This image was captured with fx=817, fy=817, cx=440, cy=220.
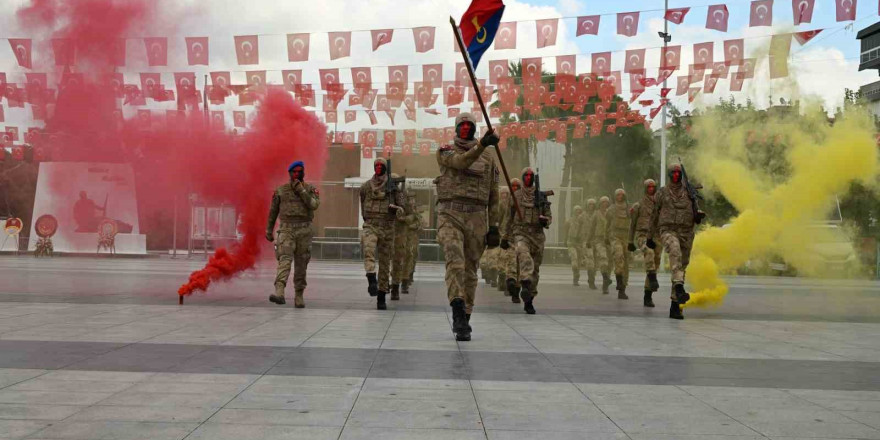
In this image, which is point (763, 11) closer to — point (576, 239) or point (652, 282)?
point (576, 239)

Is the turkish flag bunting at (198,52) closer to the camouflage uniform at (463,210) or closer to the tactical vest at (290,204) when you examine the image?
the tactical vest at (290,204)

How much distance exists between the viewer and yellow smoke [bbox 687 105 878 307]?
12.3 meters

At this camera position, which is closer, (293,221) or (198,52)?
(293,221)

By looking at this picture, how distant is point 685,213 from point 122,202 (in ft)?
46.7

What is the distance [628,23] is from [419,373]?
1256 centimetres

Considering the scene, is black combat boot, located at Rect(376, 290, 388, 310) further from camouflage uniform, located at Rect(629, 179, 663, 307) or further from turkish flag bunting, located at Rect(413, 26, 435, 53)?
turkish flag bunting, located at Rect(413, 26, 435, 53)

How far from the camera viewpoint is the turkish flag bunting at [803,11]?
14414mm

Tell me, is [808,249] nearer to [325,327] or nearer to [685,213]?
[685,213]

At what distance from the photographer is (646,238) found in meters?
12.6

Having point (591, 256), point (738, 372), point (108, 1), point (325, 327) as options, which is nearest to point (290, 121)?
point (108, 1)

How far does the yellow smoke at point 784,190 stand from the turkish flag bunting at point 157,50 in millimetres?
9086

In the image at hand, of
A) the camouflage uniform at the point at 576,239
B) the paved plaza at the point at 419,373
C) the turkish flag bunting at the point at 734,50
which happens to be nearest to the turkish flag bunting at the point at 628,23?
the turkish flag bunting at the point at 734,50

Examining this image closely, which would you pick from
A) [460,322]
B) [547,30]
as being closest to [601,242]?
[547,30]

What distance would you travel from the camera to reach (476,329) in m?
8.70
